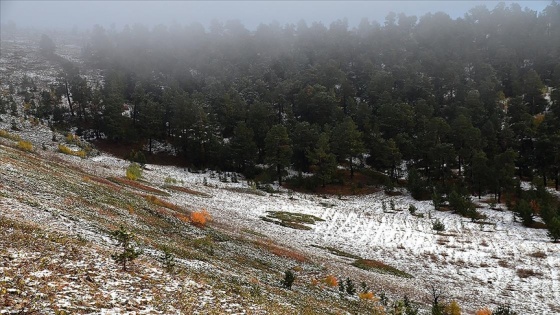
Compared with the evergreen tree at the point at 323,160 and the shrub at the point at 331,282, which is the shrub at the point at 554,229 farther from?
the evergreen tree at the point at 323,160

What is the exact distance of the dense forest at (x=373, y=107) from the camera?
259ft

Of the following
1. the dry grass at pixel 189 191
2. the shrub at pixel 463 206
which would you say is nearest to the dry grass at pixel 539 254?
the shrub at pixel 463 206

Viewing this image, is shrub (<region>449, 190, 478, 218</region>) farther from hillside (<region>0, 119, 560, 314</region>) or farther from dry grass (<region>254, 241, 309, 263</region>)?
dry grass (<region>254, 241, 309, 263</region>)

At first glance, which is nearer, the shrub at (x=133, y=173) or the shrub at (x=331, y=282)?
the shrub at (x=331, y=282)

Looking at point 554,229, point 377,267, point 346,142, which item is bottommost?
point 377,267

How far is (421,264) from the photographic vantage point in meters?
37.8

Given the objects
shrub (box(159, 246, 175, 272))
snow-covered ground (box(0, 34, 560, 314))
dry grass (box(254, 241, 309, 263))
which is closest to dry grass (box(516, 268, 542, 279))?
snow-covered ground (box(0, 34, 560, 314))

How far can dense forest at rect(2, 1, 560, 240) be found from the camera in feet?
259

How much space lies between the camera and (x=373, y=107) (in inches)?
4208

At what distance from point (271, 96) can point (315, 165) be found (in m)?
32.8

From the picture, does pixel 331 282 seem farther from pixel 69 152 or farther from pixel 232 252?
pixel 69 152

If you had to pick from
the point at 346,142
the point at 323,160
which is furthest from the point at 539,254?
the point at 346,142

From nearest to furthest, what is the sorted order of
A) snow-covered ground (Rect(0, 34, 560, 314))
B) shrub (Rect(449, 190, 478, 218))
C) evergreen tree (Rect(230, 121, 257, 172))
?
snow-covered ground (Rect(0, 34, 560, 314)), shrub (Rect(449, 190, 478, 218)), evergreen tree (Rect(230, 121, 257, 172))

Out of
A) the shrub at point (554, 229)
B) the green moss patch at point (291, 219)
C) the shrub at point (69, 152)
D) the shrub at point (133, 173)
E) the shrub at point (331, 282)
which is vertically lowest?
the shrub at point (331, 282)
